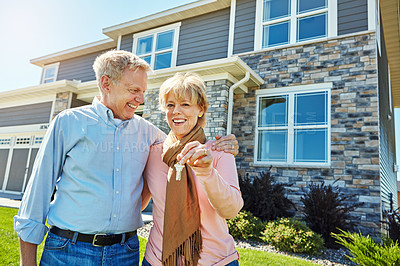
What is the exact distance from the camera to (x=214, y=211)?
154 centimetres

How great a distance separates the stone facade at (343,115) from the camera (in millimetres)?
6316

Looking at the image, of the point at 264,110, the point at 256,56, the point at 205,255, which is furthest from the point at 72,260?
the point at 256,56

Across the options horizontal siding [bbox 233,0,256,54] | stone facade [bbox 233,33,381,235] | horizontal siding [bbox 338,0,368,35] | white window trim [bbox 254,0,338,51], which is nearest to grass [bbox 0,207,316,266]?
stone facade [bbox 233,33,381,235]

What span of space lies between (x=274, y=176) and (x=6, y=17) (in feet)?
22.4

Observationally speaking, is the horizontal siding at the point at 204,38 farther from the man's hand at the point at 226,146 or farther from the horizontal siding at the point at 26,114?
the man's hand at the point at 226,146

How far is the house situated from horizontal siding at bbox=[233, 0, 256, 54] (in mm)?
30

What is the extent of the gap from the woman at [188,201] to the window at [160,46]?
324 inches

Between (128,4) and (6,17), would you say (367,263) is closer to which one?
(6,17)

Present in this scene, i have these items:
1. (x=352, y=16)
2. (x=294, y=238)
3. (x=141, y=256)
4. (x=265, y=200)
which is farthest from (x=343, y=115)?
(x=141, y=256)

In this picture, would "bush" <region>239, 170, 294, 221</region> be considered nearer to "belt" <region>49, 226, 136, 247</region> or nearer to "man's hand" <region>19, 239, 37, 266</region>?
"belt" <region>49, 226, 136, 247</region>

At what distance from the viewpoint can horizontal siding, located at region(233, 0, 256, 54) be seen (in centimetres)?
857

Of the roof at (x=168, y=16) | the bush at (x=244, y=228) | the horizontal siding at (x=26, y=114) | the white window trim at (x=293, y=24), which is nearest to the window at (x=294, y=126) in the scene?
the white window trim at (x=293, y=24)

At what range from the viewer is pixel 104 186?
5.02 ft

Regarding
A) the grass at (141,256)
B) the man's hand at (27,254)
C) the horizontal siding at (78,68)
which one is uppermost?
the horizontal siding at (78,68)
